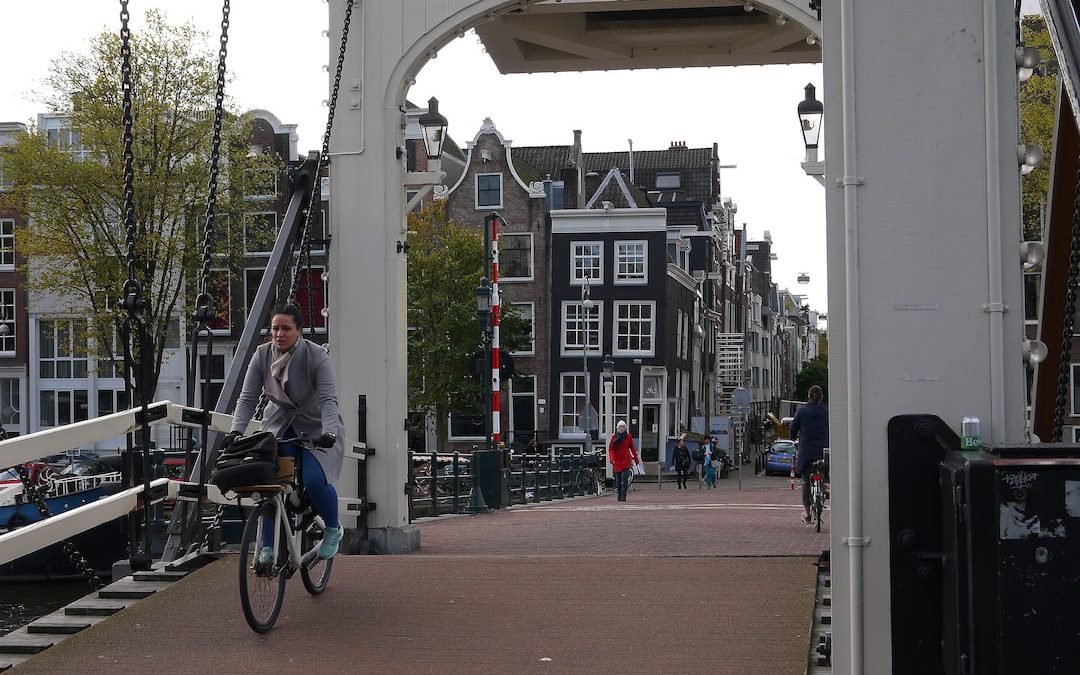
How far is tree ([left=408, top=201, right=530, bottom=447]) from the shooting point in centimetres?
3912

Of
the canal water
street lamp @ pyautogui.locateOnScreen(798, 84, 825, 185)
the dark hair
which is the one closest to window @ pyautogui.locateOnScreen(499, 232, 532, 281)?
the canal water

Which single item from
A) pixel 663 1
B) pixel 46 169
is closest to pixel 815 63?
pixel 663 1

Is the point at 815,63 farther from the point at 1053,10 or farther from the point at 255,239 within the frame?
the point at 255,239

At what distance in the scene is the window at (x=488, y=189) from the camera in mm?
44781

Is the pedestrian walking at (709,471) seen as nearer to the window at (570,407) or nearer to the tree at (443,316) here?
the window at (570,407)

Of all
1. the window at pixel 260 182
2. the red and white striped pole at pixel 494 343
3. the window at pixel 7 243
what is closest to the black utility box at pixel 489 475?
the red and white striped pole at pixel 494 343

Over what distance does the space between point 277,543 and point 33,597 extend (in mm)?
15051

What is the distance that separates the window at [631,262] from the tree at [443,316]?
22.3ft

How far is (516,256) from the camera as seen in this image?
44656mm

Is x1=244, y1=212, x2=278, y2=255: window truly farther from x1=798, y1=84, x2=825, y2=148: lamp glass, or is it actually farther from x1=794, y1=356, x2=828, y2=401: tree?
x1=794, y1=356, x2=828, y2=401: tree

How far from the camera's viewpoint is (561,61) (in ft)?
38.5

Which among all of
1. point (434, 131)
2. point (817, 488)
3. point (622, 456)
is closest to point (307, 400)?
point (434, 131)

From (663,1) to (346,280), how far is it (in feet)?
10.5

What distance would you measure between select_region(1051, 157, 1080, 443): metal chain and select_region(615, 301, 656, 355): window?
40.7 m
